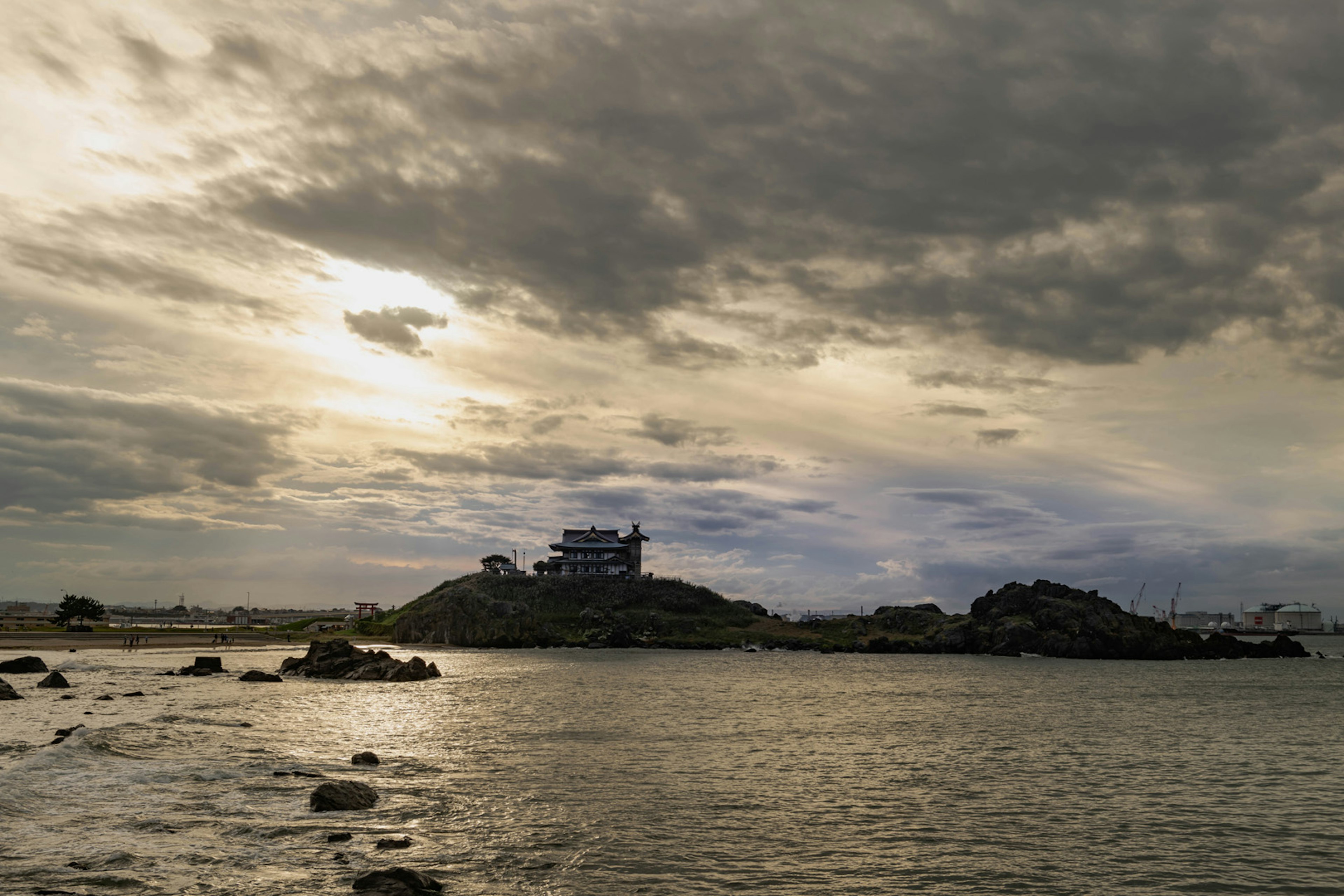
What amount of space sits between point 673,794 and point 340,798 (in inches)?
538

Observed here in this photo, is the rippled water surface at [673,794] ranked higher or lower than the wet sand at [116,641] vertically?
higher

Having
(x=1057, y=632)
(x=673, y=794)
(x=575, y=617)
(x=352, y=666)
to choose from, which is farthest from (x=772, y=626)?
(x=673, y=794)

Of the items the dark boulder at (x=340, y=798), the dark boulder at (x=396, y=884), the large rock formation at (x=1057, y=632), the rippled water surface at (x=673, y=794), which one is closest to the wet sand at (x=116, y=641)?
the rippled water surface at (x=673, y=794)

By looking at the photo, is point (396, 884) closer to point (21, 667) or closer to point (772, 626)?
point (21, 667)

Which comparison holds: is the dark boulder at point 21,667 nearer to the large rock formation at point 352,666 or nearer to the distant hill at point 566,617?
the large rock formation at point 352,666

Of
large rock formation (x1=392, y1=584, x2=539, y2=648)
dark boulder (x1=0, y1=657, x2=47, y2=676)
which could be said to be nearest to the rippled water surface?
dark boulder (x1=0, y1=657, x2=47, y2=676)

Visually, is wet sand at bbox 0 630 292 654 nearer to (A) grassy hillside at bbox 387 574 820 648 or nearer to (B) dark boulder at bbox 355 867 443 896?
(A) grassy hillside at bbox 387 574 820 648

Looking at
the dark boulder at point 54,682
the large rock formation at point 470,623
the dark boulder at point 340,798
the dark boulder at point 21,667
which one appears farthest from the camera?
the large rock formation at point 470,623

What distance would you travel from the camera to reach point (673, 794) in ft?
116

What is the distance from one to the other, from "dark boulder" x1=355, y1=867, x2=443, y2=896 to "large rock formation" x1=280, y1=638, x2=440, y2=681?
77.7 m

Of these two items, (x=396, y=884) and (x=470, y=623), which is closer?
(x=396, y=884)

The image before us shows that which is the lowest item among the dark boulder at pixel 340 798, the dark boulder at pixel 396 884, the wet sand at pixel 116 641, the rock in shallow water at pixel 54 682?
the wet sand at pixel 116 641

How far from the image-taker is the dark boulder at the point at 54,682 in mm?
68812

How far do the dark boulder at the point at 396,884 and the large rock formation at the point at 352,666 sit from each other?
255 ft
